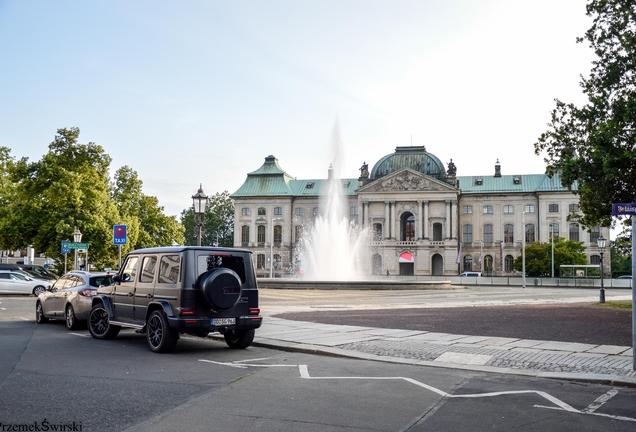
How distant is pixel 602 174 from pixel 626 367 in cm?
1362

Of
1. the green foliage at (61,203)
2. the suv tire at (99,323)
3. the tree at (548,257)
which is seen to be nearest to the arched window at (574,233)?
the tree at (548,257)

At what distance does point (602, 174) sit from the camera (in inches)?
906

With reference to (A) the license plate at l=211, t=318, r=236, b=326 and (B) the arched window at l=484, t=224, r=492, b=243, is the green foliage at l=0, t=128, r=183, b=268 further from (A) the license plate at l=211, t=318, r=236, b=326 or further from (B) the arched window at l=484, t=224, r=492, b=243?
(B) the arched window at l=484, t=224, r=492, b=243

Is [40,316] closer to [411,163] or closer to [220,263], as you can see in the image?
[220,263]

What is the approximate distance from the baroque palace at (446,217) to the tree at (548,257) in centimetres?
1065

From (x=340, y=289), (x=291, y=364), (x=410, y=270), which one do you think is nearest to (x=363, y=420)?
(x=291, y=364)

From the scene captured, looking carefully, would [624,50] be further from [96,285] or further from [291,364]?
[96,285]

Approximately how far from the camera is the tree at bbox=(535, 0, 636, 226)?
21.9m

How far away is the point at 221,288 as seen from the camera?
42.0 feet

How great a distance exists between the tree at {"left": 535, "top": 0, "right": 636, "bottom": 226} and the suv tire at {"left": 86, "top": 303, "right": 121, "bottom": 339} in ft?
56.7

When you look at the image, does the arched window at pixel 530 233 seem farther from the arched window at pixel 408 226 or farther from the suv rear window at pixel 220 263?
the suv rear window at pixel 220 263

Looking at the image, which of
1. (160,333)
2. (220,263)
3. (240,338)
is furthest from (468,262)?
(160,333)

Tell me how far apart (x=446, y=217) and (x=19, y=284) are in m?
79.0

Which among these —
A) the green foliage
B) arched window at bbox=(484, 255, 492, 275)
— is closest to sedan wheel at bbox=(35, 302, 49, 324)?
the green foliage
